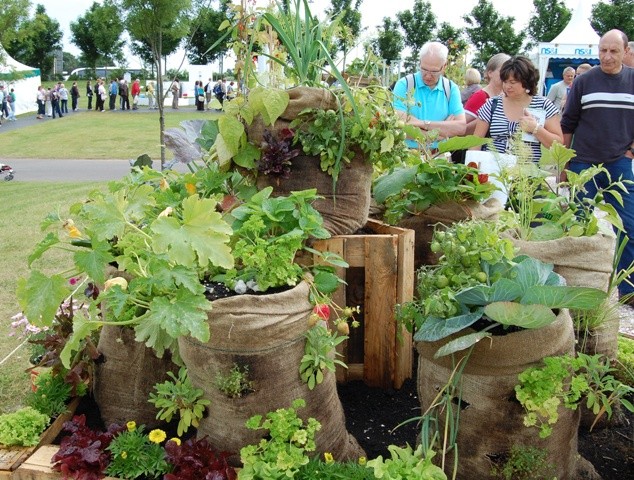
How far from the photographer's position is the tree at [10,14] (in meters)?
15.7

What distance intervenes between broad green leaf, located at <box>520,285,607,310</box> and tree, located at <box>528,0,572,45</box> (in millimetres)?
38175

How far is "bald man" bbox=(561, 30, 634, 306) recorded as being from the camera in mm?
4215

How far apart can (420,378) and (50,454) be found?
3.81 ft

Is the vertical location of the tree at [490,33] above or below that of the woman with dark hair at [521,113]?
above

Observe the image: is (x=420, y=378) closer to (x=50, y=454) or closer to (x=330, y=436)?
(x=330, y=436)

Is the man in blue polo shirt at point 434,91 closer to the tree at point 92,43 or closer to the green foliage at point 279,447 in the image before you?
the green foliage at point 279,447

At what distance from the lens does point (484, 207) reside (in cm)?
251

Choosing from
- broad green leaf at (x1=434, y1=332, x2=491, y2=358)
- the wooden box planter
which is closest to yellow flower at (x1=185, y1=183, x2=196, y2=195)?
the wooden box planter

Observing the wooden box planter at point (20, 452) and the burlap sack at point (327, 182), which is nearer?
the wooden box planter at point (20, 452)

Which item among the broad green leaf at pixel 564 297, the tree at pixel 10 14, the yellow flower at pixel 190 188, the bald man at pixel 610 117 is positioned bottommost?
the broad green leaf at pixel 564 297

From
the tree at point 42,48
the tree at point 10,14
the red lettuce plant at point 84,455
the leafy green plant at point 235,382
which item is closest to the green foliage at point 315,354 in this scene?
the leafy green plant at point 235,382

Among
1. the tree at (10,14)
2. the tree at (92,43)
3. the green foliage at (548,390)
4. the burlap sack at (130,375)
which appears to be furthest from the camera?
the tree at (92,43)

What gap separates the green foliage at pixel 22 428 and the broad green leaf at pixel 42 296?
1.59 feet

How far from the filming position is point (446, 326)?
160cm
